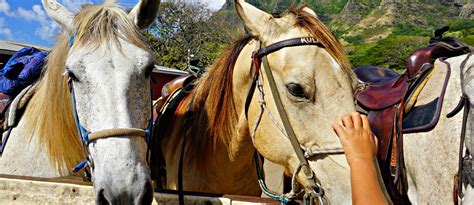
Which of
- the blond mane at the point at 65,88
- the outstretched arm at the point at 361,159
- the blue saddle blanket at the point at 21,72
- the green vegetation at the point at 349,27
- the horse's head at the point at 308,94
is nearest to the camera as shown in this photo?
the outstretched arm at the point at 361,159

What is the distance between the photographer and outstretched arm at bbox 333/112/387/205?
3.73 ft

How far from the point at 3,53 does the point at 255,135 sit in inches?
396

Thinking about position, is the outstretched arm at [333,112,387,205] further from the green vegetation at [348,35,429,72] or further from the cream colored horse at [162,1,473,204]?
the green vegetation at [348,35,429,72]

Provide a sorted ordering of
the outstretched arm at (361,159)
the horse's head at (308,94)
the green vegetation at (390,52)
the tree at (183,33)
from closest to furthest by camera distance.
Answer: the outstretched arm at (361,159) < the horse's head at (308,94) < the tree at (183,33) < the green vegetation at (390,52)

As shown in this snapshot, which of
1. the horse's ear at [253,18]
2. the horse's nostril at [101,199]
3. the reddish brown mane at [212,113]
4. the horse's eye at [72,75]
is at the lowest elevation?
the horse's nostril at [101,199]

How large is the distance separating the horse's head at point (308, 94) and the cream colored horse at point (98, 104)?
677 mm

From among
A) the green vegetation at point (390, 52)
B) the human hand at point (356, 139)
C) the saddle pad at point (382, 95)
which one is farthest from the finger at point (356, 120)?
the green vegetation at point (390, 52)

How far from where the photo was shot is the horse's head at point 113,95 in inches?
67.8

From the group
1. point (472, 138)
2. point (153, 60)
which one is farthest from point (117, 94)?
point (472, 138)

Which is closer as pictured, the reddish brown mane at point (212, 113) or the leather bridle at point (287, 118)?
the leather bridle at point (287, 118)

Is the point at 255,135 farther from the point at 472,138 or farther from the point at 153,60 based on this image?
the point at 472,138

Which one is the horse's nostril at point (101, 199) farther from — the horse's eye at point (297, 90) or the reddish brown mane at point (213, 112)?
the horse's eye at point (297, 90)

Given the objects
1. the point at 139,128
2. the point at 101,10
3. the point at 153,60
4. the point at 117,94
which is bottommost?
the point at 139,128

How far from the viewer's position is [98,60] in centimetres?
188
